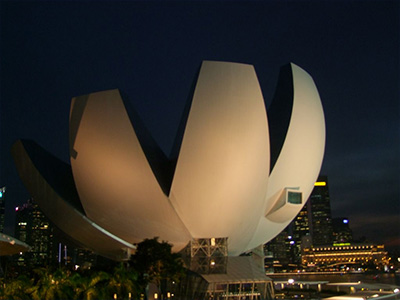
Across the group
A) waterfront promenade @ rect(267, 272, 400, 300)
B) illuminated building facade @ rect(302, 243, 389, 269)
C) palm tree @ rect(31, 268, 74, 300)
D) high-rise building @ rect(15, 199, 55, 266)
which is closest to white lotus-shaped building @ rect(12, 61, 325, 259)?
waterfront promenade @ rect(267, 272, 400, 300)

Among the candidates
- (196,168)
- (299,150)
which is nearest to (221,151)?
(196,168)

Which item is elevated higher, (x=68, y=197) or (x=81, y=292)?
(x=68, y=197)

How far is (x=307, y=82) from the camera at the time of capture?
27125 mm

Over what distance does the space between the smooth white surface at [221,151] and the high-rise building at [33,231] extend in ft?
285

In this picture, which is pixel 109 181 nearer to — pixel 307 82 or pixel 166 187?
pixel 166 187

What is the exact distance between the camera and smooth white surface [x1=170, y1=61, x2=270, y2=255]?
21641 millimetres

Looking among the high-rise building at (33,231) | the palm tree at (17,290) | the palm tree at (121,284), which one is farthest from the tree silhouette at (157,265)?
the high-rise building at (33,231)

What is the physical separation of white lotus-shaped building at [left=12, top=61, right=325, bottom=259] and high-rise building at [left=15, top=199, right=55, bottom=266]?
270 ft

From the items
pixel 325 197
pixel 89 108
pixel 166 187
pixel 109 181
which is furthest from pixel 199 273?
pixel 325 197

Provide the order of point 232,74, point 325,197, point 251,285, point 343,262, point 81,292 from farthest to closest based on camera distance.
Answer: point 325,197 < point 343,262 < point 251,285 < point 232,74 < point 81,292

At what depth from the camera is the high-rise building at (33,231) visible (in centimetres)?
10331

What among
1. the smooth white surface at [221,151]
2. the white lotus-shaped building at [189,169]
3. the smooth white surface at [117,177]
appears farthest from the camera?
the smooth white surface at [117,177]

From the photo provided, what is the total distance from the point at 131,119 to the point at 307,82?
11.0 metres

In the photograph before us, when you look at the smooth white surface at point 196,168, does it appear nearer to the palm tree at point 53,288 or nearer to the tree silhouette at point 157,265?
the tree silhouette at point 157,265
